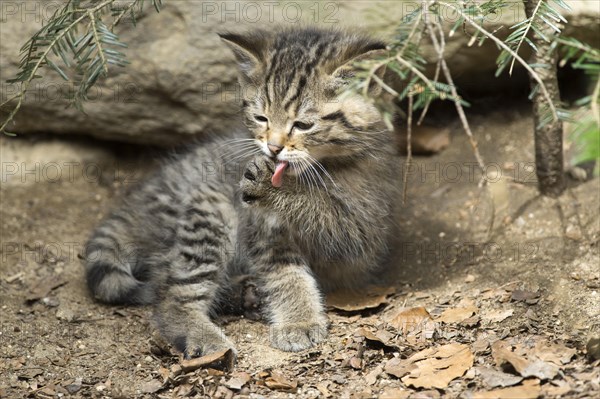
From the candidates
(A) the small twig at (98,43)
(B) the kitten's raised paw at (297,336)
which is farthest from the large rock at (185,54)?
(B) the kitten's raised paw at (297,336)

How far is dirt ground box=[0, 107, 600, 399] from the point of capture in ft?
10.6

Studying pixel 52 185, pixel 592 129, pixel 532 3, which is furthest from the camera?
pixel 52 185

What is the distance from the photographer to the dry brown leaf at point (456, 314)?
12.2 ft

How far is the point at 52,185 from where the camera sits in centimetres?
546

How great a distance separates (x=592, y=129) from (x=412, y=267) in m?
2.39

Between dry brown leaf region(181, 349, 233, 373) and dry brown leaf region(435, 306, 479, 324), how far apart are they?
3.68 ft

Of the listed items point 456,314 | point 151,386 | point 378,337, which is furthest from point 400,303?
point 151,386

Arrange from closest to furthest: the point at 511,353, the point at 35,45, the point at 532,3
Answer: the point at 511,353
the point at 35,45
the point at 532,3

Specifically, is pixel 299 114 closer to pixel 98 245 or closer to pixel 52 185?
pixel 98 245

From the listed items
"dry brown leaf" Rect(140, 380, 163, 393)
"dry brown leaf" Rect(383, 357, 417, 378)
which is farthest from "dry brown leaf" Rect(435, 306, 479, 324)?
"dry brown leaf" Rect(140, 380, 163, 393)

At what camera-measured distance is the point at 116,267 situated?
14.4ft

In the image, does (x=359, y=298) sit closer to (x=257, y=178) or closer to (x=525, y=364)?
(x=257, y=178)

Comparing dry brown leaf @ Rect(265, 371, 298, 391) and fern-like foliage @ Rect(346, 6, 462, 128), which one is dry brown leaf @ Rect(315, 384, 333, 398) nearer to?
dry brown leaf @ Rect(265, 371, 298, 391)

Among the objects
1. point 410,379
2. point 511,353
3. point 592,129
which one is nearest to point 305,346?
point 410,379
